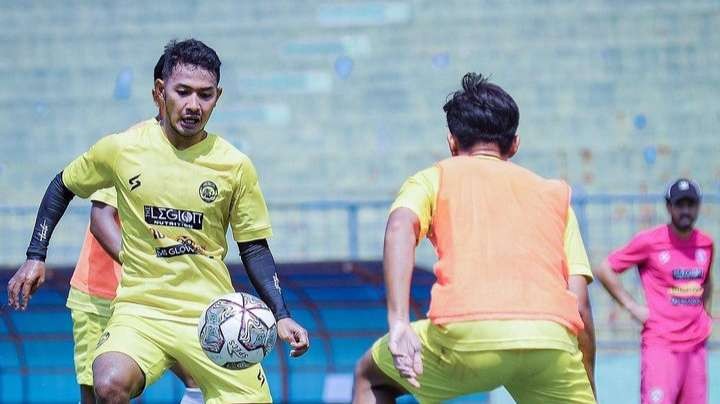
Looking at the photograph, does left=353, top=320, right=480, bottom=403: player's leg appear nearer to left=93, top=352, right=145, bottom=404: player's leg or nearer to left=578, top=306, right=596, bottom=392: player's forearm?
left=578, top=306, right=596, bottom=392: player's forearm

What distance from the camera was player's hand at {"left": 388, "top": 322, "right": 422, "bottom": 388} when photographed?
4418mm

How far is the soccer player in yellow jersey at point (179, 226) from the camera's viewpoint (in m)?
5.64

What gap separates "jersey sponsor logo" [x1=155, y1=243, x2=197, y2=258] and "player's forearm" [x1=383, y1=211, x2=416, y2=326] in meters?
1.37

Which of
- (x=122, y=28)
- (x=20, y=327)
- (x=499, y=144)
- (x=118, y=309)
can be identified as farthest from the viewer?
(x=122, y=28)

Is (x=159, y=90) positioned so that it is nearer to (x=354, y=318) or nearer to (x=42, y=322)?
(x=354, y=318)

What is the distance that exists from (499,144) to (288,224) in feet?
29.2

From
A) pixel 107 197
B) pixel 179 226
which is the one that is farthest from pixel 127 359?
pixel 107 197

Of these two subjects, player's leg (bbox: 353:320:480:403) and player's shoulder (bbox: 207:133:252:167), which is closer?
player's leg (bbox: 353:320:480:403)

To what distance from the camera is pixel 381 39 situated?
16.5 m

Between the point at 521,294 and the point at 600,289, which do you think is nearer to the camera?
the point at 521,294

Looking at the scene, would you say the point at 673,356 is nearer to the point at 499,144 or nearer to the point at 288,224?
the point at 499,144

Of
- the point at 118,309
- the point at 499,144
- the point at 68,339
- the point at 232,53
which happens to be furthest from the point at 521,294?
the point at 232,53

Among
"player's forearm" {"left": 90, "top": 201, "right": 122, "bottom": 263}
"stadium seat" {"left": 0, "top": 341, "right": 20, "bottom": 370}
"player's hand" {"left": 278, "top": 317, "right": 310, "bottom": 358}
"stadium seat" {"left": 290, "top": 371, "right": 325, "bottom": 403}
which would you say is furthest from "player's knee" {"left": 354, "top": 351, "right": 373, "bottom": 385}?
"stadium seat" {"left": 0, "top": 341, "right": 20, "bottom": 370}

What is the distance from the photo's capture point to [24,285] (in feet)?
18.8
